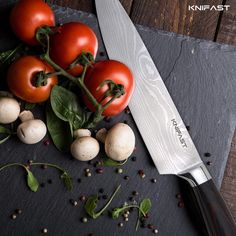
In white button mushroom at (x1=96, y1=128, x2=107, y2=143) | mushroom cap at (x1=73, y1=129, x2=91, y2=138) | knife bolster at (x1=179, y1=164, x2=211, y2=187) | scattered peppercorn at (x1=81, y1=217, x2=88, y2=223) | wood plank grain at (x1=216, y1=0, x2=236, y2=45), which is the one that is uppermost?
wood plank grain at (x1=216, y1=0, x2=236, y2=45)

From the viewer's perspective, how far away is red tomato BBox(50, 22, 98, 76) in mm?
987

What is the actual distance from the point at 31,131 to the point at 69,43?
21 centimetres

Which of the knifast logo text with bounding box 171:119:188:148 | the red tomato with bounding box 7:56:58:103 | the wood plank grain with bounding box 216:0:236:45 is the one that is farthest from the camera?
the wood plank grain with bounding box 216:0:236:45

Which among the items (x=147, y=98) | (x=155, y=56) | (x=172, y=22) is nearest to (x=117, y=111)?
(x=147, y=98)

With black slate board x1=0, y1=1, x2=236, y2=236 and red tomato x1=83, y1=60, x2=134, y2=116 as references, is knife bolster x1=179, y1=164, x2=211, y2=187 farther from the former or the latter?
red tomato x1=83, y1=60, x2=134, y2=116

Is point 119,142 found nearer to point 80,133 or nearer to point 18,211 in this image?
point 80,133

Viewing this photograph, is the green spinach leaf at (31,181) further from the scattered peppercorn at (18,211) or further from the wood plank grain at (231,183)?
the wood plank grain at (231,183)

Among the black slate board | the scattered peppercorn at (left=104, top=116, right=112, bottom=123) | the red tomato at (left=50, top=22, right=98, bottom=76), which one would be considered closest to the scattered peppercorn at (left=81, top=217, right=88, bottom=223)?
the black slate board

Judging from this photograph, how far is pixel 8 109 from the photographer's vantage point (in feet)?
3.21

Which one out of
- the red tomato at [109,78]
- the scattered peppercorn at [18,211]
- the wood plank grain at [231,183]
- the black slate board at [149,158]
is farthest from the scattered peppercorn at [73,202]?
the wood plank grain at [231,183]

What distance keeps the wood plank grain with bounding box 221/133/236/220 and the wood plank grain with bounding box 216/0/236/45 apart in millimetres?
261

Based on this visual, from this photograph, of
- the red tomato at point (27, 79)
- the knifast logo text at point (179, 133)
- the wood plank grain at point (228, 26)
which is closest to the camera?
the red tomato at point (27, 79)

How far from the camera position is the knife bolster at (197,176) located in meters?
1.05

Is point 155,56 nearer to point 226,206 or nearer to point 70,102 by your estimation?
point 70,102
